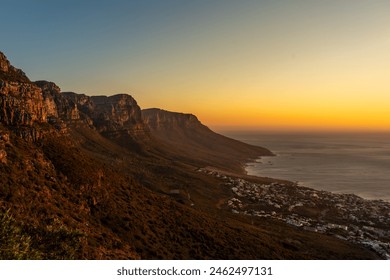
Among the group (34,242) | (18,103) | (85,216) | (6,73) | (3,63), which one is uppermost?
(3,63)

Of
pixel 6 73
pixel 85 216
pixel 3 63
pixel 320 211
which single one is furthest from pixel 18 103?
pixel 320 211

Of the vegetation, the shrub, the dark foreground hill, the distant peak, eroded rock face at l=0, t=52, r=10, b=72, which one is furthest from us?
eroded rock face at l=0, t=52, r=10, b=72

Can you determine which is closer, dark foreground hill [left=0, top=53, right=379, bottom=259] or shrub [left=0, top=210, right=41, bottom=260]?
shrub [left=0, top=210, right=41, bottom=260]

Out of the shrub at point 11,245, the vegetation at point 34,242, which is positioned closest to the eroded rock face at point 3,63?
the vegetation at point 34,242

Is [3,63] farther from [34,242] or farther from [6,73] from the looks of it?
[34,242]

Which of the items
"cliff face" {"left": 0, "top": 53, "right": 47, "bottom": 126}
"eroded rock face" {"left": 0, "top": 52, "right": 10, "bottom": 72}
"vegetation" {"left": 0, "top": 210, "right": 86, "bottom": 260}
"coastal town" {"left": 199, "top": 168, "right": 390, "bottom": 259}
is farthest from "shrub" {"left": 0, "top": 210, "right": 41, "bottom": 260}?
"coastal town" {"left": 199, "top": 168, "right": 390, "bottom": 259}

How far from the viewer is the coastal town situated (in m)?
70.1

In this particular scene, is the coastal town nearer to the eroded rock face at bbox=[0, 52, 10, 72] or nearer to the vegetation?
the vegetation

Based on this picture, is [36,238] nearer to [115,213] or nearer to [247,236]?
[115,213]

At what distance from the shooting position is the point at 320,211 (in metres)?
93.7

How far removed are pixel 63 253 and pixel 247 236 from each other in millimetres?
36533

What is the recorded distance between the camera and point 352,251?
55844 mm
